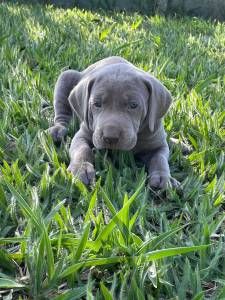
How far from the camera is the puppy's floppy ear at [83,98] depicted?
3.31 metres

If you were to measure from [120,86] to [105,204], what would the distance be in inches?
32.5

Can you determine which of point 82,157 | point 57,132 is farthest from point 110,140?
point 57,132

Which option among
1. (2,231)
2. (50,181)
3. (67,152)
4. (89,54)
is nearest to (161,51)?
(89,54)

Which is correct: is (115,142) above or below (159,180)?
above

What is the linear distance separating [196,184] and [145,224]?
1.92 ft

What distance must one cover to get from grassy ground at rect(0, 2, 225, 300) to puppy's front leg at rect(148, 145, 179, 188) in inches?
2.6

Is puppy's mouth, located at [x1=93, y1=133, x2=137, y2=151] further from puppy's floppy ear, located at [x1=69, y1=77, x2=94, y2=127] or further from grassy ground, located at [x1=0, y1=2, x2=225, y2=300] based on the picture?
puppy's floppy ear, located at [x1=69, y1=77, x2=94, y2=127]

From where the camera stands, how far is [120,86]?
3139mm

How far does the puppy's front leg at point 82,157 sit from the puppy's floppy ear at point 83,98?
0.10 metres

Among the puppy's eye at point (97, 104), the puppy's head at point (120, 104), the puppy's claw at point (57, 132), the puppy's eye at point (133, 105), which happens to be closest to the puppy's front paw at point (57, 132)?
the puppy's claw at point (57, 132)

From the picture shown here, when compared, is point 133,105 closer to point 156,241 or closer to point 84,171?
point 84,171

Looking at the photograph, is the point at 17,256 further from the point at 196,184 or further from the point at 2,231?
the point at 196,184

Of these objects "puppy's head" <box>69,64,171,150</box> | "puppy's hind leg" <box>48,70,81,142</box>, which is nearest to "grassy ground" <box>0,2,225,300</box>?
"puppy's hind leg" <box>48,70,81,142</box>

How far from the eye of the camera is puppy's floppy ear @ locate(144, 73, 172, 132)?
128 inches
